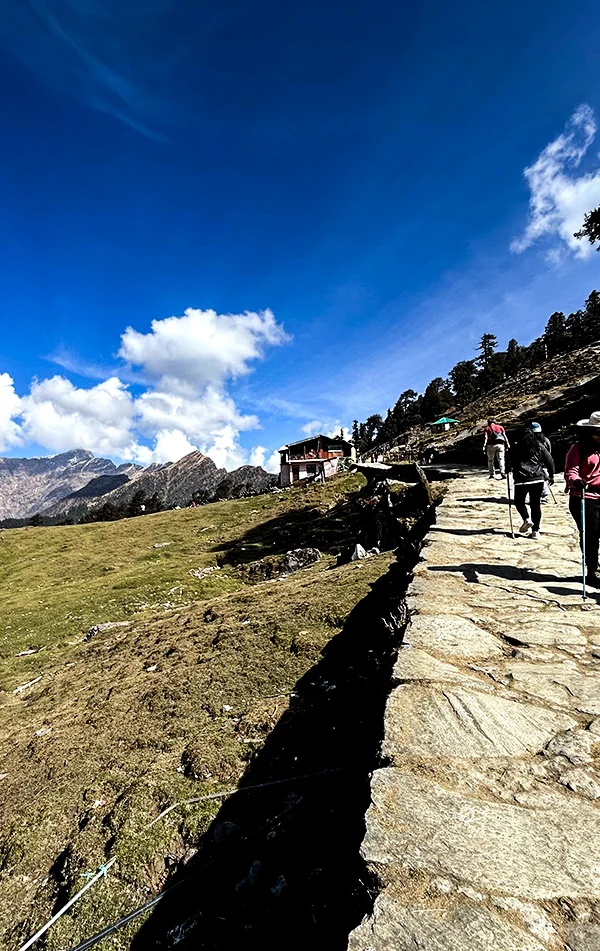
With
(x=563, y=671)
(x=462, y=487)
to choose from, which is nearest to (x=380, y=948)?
(x=563, y=671)

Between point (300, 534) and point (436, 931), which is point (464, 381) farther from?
point (436, 931)

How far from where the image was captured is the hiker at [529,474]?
9.13m

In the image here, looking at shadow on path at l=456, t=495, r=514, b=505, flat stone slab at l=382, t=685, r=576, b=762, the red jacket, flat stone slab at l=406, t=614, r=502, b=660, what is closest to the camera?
flat stone slab at l=382, t=685, r=576, b=762

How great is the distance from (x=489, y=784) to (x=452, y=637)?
1.85 metres

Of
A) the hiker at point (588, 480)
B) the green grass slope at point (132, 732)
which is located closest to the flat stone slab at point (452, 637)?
the green grass slope at point (132, 732)

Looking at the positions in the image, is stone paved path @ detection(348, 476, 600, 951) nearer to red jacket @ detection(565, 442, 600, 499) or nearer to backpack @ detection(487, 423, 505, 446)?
red jacket @ detection(565, 442, 600, 499)

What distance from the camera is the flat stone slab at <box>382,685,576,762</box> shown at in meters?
2.81

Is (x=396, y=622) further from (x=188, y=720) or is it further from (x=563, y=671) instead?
(x=188, y=720)

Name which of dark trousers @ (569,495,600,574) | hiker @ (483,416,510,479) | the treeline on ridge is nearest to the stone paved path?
dark trousers @ (569,495,600,574)

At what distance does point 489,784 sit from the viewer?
2.57m

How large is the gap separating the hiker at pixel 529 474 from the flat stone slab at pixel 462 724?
6512 mm

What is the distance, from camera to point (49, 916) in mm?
3189

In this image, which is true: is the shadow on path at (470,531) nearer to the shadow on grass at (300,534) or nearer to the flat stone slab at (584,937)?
the flat stone slab at (584,937)

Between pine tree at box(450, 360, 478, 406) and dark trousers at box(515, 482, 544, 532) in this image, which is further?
pine tree at box(450, 360, 478, 406)
